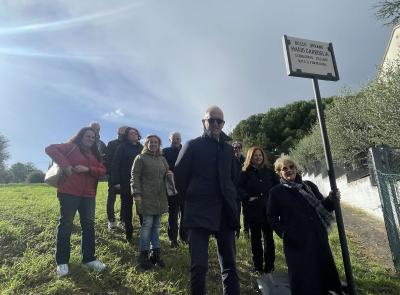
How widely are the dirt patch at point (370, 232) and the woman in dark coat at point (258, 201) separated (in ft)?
7.28

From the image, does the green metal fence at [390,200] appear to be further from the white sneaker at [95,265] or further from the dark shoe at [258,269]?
the white sneaker at [95,265]

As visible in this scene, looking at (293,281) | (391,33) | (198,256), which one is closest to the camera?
(198,256)

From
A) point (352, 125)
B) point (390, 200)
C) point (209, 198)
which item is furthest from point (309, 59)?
point (352, 125)

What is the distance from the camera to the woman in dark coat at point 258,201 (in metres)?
5.89

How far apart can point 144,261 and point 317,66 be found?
12.2ft

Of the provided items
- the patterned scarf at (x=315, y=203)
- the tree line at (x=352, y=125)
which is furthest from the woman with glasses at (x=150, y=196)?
the tree line at (x=352, y=125)

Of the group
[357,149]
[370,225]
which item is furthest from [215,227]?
[357,149]

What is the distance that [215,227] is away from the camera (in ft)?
13.3

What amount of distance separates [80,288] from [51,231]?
9.37 ft

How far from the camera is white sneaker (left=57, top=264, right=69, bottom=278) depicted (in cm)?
528

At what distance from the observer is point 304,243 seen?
14.3 feet

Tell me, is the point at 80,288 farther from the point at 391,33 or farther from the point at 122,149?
the point at 391,33

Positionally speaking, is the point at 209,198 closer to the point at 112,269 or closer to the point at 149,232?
the point at 149,232

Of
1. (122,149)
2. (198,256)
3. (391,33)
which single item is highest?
(391,33)
